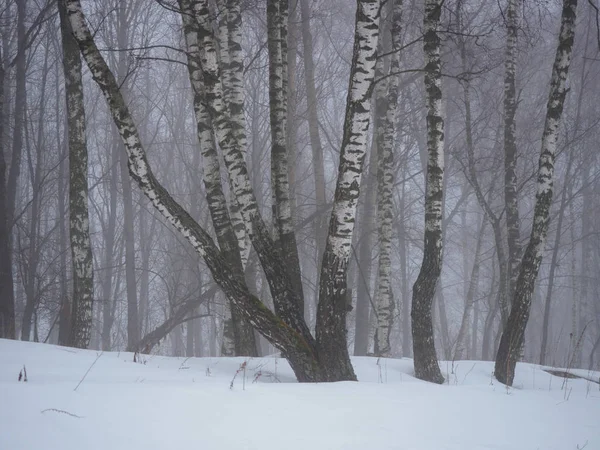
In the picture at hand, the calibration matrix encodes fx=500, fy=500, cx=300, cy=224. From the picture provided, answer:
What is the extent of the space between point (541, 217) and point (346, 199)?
3184 mm

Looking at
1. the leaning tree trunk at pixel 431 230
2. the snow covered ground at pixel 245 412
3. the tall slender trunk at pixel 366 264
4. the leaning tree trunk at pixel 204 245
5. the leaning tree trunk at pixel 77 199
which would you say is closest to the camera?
the snow covered ground at pixel 245 412

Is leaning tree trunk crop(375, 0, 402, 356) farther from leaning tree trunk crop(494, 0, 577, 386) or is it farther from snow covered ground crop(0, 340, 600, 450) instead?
snow covered ground crop(0, 340, 600, 450)

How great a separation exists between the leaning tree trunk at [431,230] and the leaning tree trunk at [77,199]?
495 centimetres

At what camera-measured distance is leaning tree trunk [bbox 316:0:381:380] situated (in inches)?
206

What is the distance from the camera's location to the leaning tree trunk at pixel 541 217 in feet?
22.0

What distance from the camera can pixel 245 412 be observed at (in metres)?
3.38

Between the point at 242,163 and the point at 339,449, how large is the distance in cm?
393

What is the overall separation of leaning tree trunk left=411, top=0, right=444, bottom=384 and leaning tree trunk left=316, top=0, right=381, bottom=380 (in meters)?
1.45

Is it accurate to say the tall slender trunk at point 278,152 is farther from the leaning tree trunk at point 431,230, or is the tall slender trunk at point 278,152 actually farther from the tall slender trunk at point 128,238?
the tall slender trunk at point 128,238

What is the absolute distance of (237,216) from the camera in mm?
8273

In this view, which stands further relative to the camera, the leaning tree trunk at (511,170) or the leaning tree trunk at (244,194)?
the leaning tree trunk at (511,170)

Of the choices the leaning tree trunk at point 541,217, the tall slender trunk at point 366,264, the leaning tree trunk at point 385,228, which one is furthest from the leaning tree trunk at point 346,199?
the tall slender trunk at point 366,264

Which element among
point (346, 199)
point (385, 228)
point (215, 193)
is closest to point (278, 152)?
point (215, 193)

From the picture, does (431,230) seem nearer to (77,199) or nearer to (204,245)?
(204,245)
